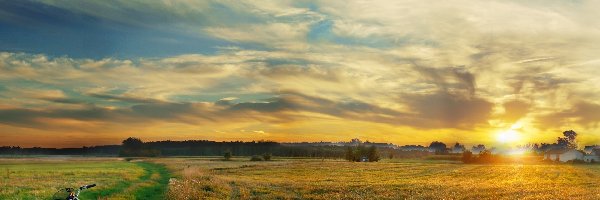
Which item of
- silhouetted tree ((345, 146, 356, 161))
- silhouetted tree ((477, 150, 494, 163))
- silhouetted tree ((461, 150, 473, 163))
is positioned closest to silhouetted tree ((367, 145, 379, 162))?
silhouetted tree ((345, 146, 356, 161))

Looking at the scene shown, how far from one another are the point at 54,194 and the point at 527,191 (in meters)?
37.9

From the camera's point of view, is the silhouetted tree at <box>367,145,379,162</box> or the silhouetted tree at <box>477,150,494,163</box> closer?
the silhouetted tree at <box>367,145,379,162</box>

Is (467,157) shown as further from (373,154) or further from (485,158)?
(373,154)

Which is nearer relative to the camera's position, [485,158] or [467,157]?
[467,157]

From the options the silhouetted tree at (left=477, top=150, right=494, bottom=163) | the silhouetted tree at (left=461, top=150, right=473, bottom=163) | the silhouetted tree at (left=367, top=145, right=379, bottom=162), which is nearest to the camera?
the silhouetted tree at (left=461, top=150, right=473, bottom=163)

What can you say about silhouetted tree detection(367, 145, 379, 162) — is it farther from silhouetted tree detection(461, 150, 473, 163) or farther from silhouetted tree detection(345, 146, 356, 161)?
silhouetted tree detection(461, 150, 473, 163)

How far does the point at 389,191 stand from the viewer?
44375mm

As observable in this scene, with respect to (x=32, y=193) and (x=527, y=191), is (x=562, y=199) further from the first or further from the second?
(x=32, y=193)

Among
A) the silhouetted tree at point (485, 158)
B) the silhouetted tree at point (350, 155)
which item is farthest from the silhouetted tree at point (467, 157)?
the silhouetted tree at point (350, 155)

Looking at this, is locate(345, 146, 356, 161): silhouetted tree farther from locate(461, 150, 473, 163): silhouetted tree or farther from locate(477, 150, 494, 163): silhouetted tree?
locate(477, 150, 494, 163): silhouetted tree

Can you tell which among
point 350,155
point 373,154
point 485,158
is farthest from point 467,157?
point 350,155

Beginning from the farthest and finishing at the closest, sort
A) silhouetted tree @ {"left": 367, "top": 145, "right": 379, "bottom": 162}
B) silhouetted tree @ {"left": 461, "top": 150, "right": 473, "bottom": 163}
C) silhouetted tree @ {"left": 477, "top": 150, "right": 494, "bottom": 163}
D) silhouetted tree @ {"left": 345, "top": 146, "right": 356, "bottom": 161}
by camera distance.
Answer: silhouetted tree @ {"left": 345, "top": 146, "right": 356, "bottom": 161}, silhouetted tree @ {"left": 477, "top": 150, "right": 494, "bottom": 163}, silhouetted tree @ {"left": 367, "top": 145, "right": 379, "bottom": 162}, silhouetted tree @ {"left": 461, "top": 150, "right": 473, "bottom": 163}

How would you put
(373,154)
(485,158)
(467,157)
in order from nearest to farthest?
(467,157) → (373,154) → (485,158)

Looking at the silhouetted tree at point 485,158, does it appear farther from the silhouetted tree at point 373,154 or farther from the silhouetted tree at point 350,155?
the silhouetted tree at point 350,155
